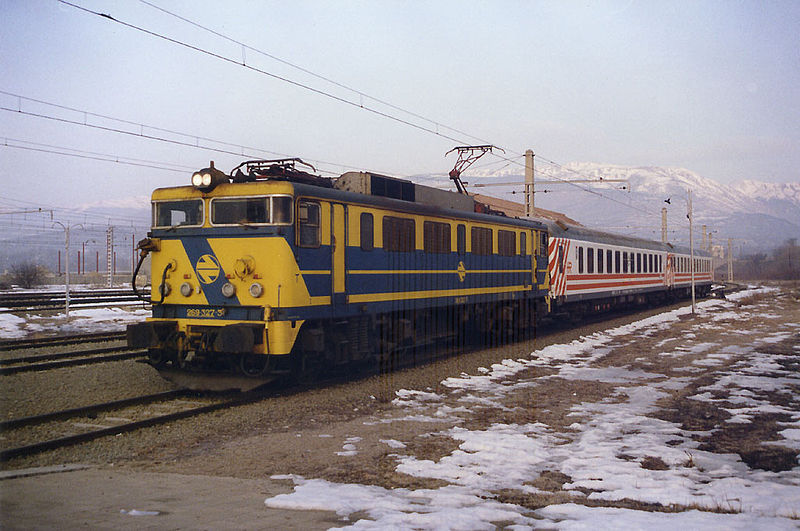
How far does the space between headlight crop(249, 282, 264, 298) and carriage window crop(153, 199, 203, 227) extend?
5.36 feet

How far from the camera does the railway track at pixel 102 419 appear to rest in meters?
7.78

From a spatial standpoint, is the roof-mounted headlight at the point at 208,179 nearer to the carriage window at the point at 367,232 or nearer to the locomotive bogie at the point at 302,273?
the locomotive bogie at the point at 302,273

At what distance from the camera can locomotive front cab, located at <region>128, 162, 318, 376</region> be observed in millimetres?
10547

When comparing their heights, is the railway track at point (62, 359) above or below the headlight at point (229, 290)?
below

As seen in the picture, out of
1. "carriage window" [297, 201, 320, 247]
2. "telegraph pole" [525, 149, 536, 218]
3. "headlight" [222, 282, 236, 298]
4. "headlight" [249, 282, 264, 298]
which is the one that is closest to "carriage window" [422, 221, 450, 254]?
"carriage window" [297, 201, 320, 247]

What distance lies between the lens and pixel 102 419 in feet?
29.8

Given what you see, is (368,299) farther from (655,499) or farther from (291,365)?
(655,499)

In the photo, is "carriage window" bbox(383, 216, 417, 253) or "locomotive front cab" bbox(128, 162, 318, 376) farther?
"carriage window" bbox(383, 216, 417, 253)

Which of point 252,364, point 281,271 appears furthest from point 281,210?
point 252,364

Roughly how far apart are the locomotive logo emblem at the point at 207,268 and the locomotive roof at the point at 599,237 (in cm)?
1425

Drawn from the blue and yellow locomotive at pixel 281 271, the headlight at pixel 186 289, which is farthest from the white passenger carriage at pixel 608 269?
the headlight at pixel 186 289

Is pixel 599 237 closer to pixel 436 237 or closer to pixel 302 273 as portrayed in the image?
pixel 436 237

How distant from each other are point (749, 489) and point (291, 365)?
24.6 ft

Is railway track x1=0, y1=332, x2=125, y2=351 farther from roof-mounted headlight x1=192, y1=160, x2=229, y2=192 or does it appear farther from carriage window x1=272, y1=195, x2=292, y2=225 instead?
carriage window x1=272, y1=195, x2=292, y2=225
